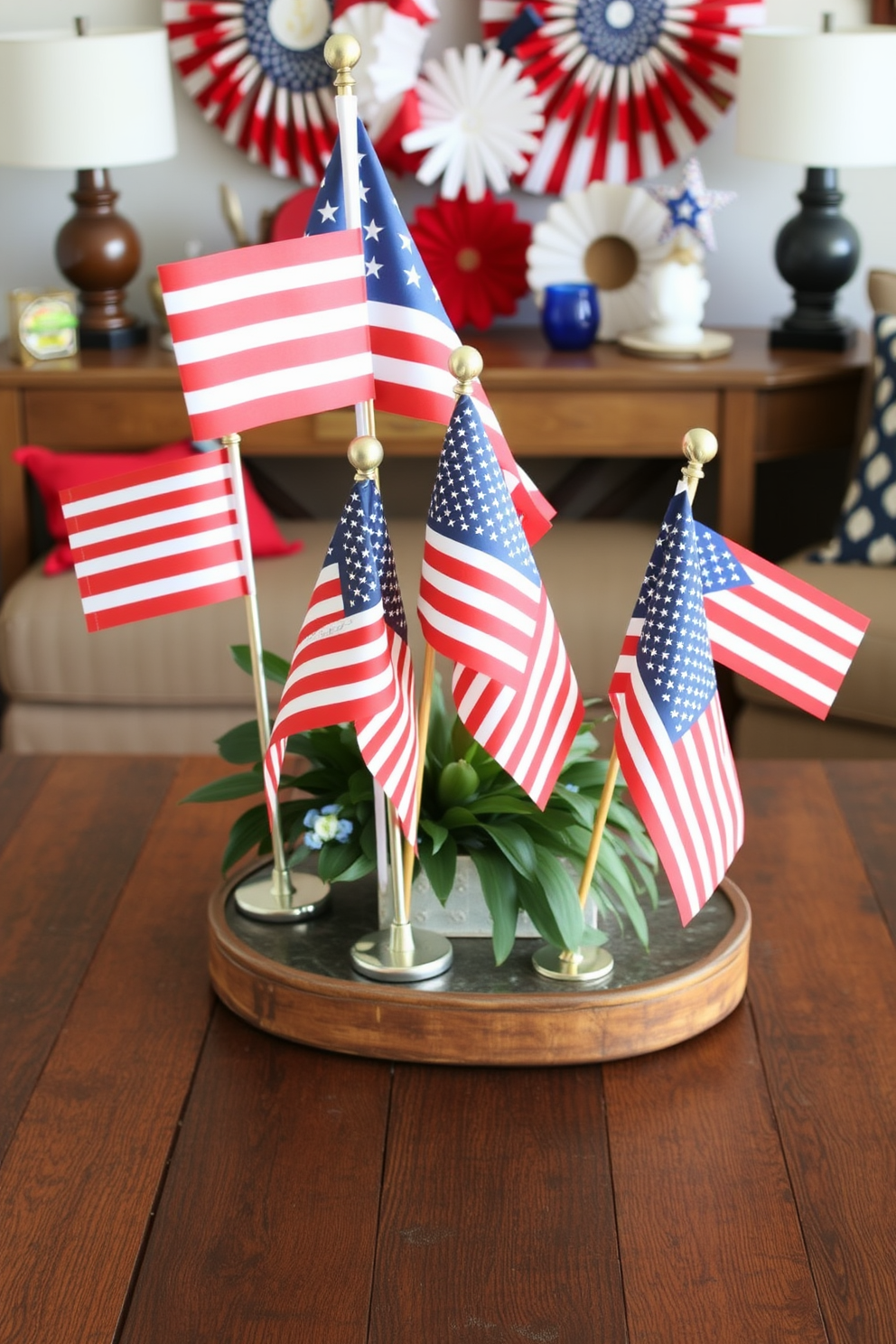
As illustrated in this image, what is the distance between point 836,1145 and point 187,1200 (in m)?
0.49

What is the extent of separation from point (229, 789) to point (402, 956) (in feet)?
0.85

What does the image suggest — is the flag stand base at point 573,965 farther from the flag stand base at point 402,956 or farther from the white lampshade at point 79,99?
the white lampshade at point 79,99

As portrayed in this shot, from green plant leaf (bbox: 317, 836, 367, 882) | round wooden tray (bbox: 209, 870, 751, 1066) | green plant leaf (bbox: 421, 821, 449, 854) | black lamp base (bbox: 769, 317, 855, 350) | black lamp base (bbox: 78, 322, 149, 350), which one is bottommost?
round wooden tray (bbox: 209, 870, 751, 1066)

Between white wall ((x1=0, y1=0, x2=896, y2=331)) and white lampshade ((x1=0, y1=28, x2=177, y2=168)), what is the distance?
0.45 meters

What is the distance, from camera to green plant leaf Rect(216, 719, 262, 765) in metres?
1.44

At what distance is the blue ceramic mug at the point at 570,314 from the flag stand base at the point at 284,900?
2.00 metres

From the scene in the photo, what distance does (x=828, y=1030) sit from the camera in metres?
1.29

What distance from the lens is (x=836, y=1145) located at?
1.13m

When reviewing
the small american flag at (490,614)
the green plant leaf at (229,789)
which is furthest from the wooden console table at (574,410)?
the small american flag at (490,614)

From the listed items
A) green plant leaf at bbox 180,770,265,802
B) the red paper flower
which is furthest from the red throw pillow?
green plant leaf at bbox 180,770,265,802

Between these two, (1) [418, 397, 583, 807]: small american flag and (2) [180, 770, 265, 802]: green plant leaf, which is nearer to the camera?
(1) [418, 397, 583, 807]: small american flag

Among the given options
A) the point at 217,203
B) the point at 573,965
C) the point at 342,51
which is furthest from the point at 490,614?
the point at 217,203

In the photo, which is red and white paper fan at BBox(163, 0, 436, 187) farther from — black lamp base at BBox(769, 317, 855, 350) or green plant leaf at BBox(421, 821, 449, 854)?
green plant leaf at BBox(421, 821, 449, 854)

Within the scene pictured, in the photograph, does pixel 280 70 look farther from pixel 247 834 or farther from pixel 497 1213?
pixel 497 1213
